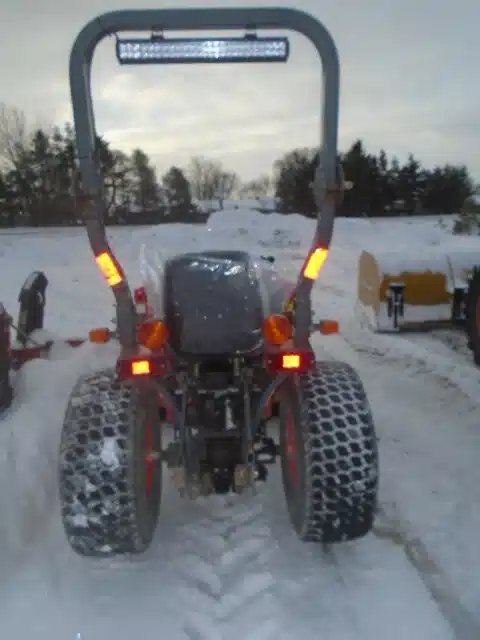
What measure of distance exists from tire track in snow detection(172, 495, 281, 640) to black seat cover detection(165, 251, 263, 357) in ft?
3.06

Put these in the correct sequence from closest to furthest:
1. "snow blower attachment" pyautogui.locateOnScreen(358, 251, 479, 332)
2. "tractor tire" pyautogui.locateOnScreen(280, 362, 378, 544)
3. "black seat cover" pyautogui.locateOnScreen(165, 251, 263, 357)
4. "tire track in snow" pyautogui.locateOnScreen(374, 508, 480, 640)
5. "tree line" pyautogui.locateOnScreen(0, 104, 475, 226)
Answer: "tire track in snow" pyautogui.locateOnScreen(374, 508, 480, 640) < "tractor tire" pyautogui.locateOnScreen(280, 362, 378, 544) < "black seat cover" pyautogui.locateOnScreen(165, 251, 263, 357) < "snow blower attachment" pyautogui.locateOnScreen(358, 251, 479, 332) < "tree line" pyautogui.locateOnScreen(0, 104, 475, 226)

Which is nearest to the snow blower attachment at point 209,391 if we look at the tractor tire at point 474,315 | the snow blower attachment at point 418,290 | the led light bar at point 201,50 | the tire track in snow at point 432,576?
the led light bar at point 201,50

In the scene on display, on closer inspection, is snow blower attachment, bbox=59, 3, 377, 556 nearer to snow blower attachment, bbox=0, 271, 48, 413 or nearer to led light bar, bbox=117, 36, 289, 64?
led light bar, bbox=117, 36, 289, 64

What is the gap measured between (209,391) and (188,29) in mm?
1691

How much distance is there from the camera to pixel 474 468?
4777mm

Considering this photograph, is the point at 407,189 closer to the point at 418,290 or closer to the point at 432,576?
the point at 418,290

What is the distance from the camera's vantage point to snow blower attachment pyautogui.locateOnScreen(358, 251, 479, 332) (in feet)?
26.9

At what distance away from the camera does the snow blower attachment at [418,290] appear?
8188 mm

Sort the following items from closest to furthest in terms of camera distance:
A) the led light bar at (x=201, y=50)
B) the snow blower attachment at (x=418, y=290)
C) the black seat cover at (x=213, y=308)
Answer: the led light bar at (x=201, y=50)
the black seat cover at (x=213, y=308)
the snow blower attachment at (x=418, y=290)

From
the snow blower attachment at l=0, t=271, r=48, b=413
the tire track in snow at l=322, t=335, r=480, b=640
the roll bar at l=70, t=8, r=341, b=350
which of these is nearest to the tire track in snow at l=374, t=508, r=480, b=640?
the tire track in snow at l=322, t=335, r=480, b=640

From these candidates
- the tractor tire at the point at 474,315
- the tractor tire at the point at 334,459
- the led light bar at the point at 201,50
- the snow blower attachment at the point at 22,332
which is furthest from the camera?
the tractor tire at the point at 474,315

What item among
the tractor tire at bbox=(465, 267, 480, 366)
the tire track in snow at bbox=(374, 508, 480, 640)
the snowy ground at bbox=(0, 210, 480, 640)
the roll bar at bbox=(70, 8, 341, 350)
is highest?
the roll bar at bbox=(70, 8, 341, 350)

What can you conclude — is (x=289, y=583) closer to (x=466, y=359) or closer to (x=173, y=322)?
(x=173, y=322)

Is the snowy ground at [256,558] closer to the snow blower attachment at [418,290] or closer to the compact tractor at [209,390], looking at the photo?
the compact tractor at [209,390]
